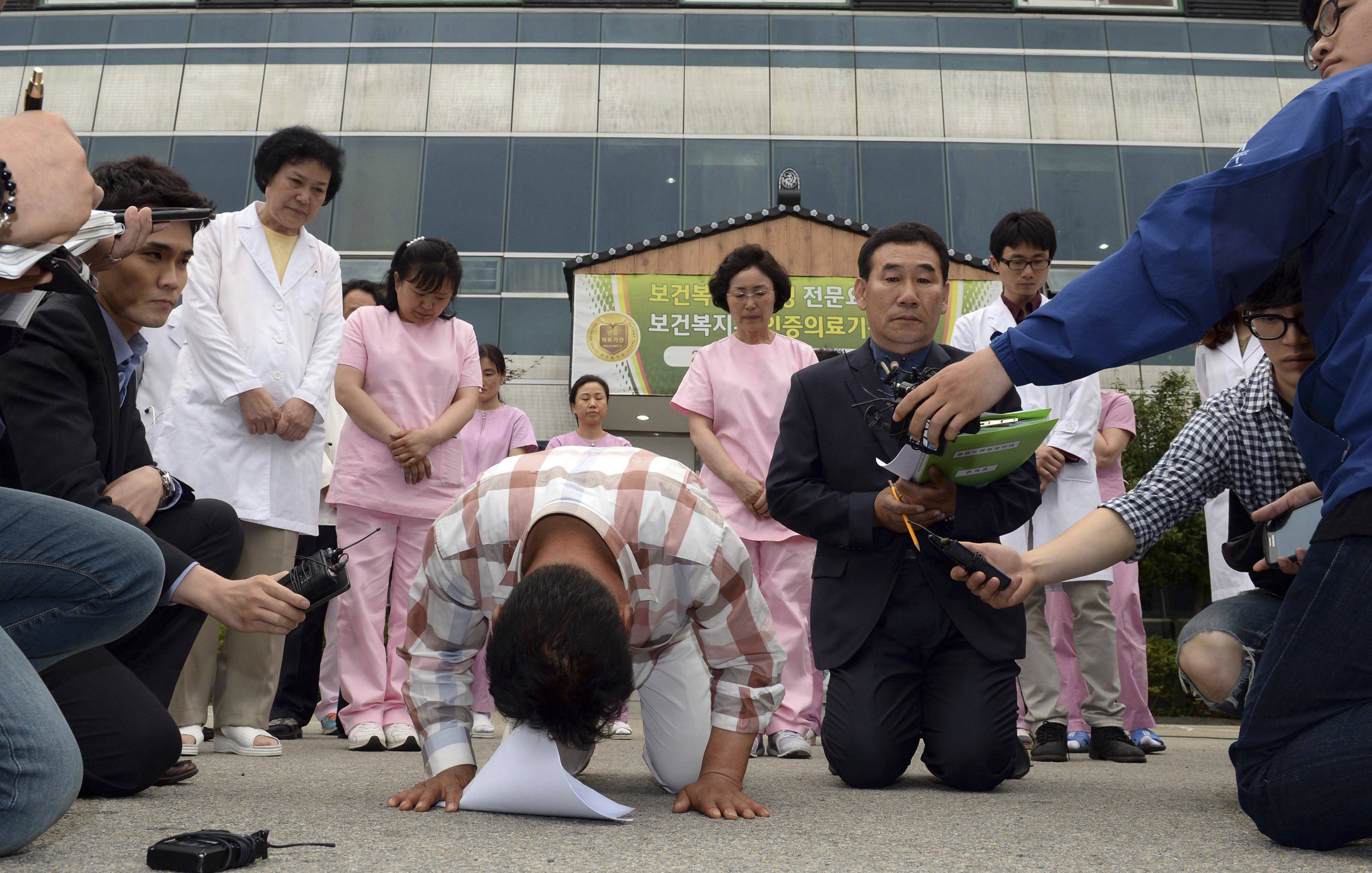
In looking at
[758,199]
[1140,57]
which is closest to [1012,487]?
[758,199]

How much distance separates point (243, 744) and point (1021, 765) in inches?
102

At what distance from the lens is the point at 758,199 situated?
16.5 m

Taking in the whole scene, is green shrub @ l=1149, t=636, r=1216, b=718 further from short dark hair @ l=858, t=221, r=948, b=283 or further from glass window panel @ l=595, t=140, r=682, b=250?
glass window panel @ l=595, t=140, r=682, b=250

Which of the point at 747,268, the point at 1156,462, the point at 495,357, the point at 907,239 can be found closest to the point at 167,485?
the point at 907,239

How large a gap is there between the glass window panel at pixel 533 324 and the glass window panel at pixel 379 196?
1.73 metres

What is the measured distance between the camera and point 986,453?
252cm

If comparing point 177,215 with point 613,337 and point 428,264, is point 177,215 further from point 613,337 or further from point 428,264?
point 613,337

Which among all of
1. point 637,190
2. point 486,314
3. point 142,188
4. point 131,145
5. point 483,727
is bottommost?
point 483,727

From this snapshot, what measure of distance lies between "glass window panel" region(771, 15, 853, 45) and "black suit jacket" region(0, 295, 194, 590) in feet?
52.8

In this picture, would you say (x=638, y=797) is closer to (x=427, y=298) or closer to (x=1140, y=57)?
(x=427, y=298)

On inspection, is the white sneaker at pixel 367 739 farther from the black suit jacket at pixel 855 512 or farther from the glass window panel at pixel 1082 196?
the glass window panel at pixel 1082 196

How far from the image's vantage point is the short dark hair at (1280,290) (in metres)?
2.27

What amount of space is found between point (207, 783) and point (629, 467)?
4.63ft

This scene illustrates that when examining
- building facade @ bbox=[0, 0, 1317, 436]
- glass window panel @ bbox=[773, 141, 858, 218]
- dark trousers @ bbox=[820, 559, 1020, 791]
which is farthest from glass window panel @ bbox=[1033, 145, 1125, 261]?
dark trousers @ bbox=[820, 559, 1020, 791]
